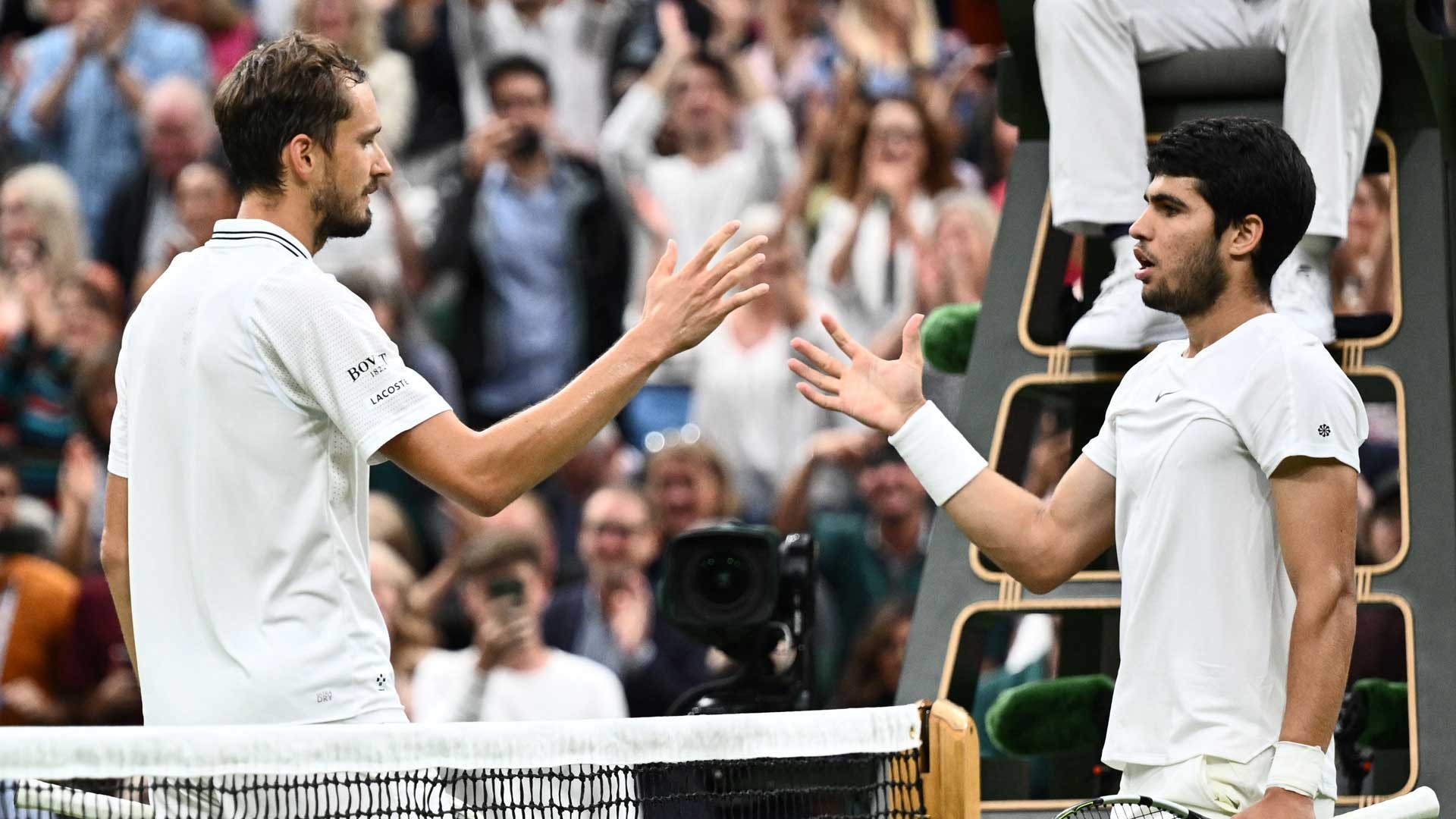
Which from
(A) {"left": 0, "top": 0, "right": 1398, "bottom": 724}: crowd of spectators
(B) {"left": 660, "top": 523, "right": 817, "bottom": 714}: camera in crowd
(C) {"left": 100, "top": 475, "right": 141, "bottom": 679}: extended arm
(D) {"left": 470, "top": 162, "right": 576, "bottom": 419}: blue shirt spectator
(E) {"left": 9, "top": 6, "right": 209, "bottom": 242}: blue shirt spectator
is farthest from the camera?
(E) {"left": 9, "top": 6, "right": 209, "bottom": 242}: blue shirt spectator

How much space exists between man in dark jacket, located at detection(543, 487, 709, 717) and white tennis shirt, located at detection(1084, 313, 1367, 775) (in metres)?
4.28

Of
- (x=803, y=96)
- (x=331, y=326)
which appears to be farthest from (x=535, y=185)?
(x=331, y=326)

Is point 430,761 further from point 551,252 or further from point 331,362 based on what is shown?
point 551,252

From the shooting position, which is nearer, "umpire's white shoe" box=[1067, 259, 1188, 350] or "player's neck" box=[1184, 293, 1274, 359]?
"player's neck" box=[1184, 293, 1274, 359]

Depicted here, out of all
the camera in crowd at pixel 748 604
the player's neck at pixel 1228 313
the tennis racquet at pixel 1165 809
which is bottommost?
the tennis racquet at pixel 1165 809

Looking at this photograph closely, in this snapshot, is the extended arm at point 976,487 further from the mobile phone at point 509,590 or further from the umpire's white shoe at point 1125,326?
the mobile phone at point 509,590

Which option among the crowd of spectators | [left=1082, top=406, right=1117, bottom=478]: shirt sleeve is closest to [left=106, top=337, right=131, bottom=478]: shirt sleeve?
[left=1082, top=406, right=1117, bottom=478]: shirt sleeve

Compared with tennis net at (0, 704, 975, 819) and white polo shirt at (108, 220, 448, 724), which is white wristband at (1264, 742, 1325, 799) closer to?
A: tennis net at (0, 704, 975, 819)

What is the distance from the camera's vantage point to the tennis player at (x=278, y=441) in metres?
2.95

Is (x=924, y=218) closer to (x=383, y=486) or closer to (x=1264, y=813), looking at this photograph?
(x=383, y=486)

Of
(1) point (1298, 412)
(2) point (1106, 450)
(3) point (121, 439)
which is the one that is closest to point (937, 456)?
(2) point (1106, 450)

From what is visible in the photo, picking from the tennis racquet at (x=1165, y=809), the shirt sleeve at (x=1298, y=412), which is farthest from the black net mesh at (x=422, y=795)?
the shirt sleeve at (x=1298, y=412)

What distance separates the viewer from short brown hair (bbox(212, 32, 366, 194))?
315cm

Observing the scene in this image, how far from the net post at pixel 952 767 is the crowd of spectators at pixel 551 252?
414 centimetres
